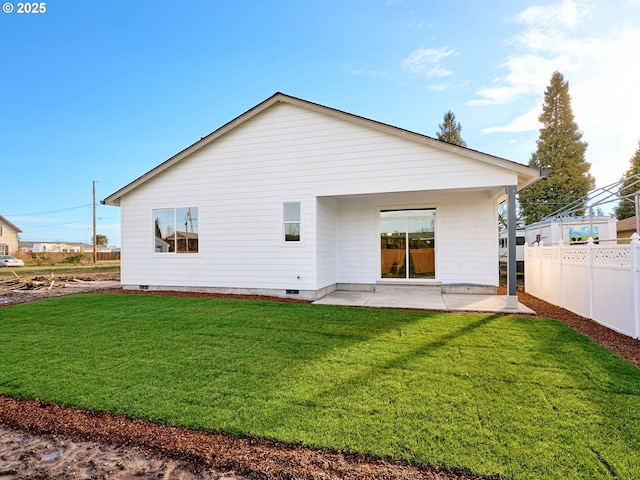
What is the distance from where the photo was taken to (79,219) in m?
53.1

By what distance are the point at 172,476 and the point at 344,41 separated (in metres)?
13.4

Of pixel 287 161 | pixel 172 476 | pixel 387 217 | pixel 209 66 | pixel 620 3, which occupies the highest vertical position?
pixel 209 66

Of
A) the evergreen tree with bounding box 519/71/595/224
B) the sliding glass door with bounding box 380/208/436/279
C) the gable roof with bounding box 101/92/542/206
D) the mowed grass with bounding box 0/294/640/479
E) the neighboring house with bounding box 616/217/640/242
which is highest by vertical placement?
the evergreen tree with bounding box 519/71/595/224

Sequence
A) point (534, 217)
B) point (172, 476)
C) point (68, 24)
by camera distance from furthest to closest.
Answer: point (534, 217)
point (68, 24)
point (172, 476)

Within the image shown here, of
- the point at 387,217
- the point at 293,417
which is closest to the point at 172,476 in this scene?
the point at 293,417

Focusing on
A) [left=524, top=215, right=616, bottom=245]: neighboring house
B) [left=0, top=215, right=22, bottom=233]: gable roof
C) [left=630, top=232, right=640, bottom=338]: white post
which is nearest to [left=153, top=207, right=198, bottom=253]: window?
[left=630, top=232, right=640, bottom=338]: white post

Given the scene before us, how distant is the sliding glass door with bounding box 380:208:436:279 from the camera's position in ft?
34.2

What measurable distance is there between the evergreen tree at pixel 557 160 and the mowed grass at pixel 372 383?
86.2ft

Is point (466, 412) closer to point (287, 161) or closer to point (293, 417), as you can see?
point (293, 417)

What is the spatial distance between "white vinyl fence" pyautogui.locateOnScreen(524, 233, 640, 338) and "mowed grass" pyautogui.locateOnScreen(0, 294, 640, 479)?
1055 millimetres

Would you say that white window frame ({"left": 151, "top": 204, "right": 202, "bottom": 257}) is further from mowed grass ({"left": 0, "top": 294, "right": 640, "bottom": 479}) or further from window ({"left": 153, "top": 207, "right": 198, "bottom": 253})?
mowed grass ({"left": 0, "top": 294, "right": 640, "bottom": 479})

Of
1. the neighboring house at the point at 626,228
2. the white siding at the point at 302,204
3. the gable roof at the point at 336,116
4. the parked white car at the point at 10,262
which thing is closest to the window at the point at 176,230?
the white siding at the point at 302,204

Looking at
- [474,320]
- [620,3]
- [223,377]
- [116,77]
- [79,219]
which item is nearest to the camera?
[223,377]

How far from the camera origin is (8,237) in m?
48.6
